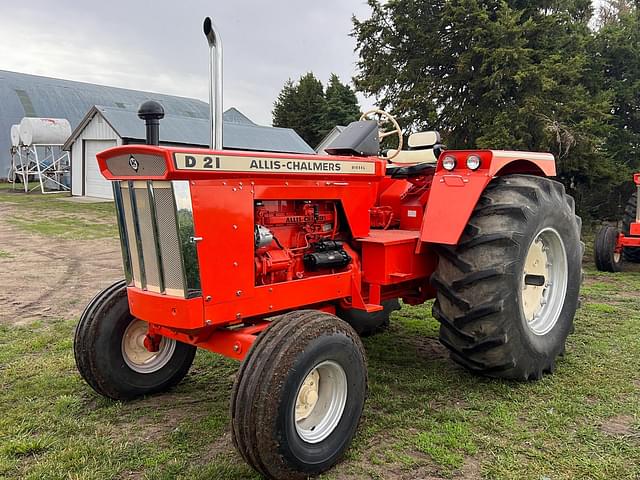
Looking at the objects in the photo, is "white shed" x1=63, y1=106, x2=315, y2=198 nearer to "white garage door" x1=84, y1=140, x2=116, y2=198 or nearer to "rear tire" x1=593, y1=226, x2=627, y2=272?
"white garage door" x1=84, y1=140, x2=116, y2=198

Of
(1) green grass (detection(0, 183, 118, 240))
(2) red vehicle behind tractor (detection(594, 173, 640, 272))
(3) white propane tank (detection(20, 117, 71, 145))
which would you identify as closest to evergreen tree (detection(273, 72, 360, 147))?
(3) white propane tank (detection(20, 117, 71, 145))

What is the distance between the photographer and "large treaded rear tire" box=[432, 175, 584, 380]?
3.63 meters

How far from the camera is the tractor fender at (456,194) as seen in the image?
3701 millimetres

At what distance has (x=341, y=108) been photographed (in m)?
38.6

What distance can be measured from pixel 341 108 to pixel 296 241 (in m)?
36.2

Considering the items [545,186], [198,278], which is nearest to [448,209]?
[545,186]

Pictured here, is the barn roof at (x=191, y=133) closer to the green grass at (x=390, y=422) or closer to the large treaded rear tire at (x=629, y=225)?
the large treaded rear tire at (x=629, y=225)

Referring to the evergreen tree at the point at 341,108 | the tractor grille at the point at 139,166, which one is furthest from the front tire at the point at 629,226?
the evergreen tree at the point at 341,108

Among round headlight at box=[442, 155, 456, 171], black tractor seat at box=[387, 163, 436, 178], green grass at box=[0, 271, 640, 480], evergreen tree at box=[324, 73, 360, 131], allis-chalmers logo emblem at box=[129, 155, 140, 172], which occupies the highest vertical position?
evergreen tree at box=[324, 73, 360, 131]

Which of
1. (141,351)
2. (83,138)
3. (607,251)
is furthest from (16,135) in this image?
(141,351)

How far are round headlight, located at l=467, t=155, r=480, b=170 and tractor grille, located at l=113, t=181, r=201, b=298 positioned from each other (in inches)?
76.3

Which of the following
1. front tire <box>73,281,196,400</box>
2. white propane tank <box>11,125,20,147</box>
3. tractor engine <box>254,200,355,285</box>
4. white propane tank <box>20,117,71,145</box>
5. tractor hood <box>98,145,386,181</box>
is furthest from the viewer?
white propane tank <box>11,125,20,147</box>

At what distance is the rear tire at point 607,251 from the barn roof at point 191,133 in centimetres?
1453

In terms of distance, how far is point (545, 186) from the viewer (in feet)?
13.6
